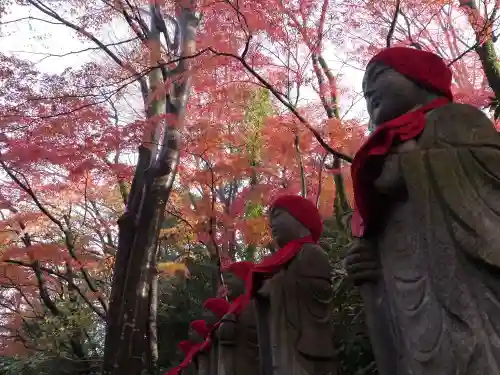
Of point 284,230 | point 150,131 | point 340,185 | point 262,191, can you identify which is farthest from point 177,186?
point 284,230

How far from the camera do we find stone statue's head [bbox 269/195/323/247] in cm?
347

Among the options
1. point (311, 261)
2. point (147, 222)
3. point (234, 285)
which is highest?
point (147, 222)

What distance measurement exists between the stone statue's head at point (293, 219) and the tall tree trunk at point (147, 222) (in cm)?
306

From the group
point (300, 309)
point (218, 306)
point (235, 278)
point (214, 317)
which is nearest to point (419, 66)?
point (300, 309)

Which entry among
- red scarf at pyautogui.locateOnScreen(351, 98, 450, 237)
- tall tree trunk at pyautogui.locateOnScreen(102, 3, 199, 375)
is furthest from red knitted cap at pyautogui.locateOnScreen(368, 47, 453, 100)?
tall tree trunk at pyautogui.locateOnScreen(102, 3, 199, 375)

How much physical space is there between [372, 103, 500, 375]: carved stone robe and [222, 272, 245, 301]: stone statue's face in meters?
2.64

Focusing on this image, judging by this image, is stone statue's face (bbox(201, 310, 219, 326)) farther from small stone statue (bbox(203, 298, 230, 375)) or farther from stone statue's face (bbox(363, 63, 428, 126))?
stone statue's face (bbox(363, 63, 428, 126))

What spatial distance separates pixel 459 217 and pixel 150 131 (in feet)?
20.2

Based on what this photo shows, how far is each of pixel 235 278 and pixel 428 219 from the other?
2.91m

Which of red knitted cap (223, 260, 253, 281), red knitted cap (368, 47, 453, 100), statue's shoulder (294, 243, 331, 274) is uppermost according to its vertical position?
red knitted cap (368, 47, 453, 100)

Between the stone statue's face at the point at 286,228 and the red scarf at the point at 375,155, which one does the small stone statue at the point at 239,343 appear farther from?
the red scarf at the point at 375,155

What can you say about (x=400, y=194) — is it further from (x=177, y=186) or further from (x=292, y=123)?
(x=177, y=186)

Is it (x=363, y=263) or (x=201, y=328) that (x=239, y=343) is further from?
(x=363, y=263)

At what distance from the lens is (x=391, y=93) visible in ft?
7.48
